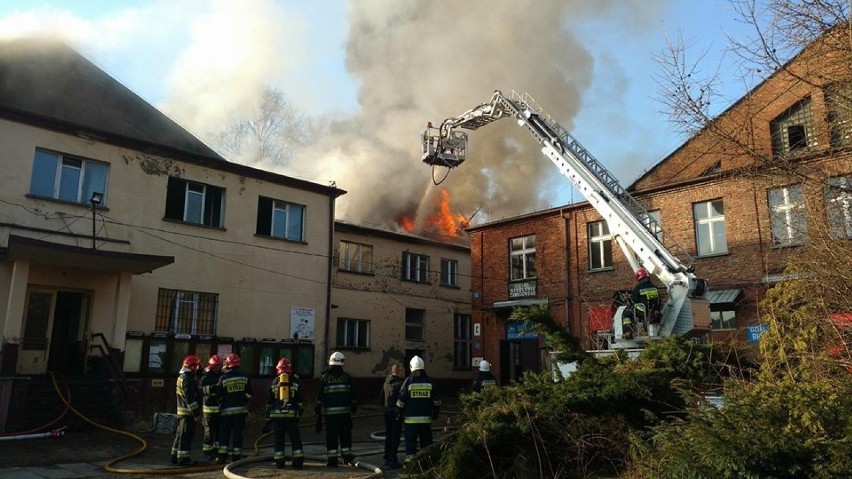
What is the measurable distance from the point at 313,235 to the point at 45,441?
964 cm

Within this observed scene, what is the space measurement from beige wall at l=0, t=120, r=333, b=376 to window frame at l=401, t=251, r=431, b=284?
5875 millimetres

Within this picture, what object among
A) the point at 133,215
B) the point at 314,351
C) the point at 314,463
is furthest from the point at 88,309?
the point at 314,463

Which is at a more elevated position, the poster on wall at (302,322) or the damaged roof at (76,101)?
the damaged roof at (76,101)

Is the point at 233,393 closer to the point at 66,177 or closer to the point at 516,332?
the point at 66,177

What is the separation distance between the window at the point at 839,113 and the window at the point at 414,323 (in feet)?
64.4

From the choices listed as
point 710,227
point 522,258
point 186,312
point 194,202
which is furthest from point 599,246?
point 186,312

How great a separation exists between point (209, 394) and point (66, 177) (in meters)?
8.50

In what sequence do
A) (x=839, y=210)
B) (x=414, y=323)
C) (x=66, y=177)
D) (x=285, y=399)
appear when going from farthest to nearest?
(x=414, y=323) < (x=66, y=177) < (x=285, y=399) < (x=839, y=210)

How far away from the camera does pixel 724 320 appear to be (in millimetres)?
17391

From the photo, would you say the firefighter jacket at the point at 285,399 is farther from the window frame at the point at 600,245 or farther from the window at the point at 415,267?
the window at the point at 415,267

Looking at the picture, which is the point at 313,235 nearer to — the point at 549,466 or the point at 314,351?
the point at 314,351

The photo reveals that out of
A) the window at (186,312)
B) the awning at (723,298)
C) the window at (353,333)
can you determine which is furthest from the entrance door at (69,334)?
the awning at (723,298)

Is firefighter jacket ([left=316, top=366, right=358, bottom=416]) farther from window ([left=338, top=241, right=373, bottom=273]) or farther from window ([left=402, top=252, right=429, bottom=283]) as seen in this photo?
window ([left=402, top=252, right=429, bottom=283])

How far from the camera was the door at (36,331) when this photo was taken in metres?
14.4
